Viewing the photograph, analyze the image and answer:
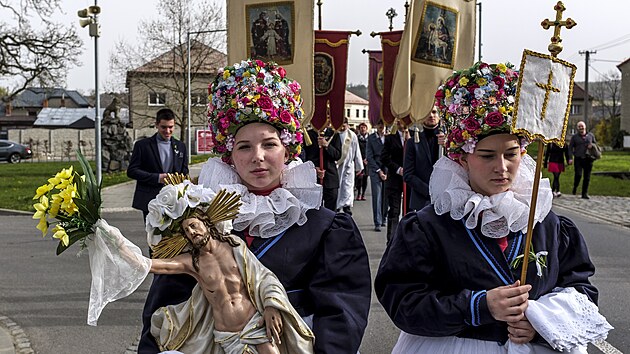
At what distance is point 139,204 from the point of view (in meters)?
8.03

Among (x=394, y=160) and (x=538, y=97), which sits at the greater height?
(x=538, y=97)

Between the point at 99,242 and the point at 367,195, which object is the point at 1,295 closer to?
the point at 99,242

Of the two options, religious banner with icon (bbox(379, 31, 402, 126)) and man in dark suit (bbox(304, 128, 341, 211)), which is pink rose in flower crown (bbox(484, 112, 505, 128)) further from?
man in dark suit (bbox(304, 128, 341, 211))

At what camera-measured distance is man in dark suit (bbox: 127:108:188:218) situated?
26.2ft

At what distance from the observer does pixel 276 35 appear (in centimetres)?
549

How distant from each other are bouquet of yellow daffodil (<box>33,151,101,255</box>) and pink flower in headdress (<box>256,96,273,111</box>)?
772 mm

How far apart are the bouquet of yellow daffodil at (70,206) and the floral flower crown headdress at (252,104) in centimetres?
72

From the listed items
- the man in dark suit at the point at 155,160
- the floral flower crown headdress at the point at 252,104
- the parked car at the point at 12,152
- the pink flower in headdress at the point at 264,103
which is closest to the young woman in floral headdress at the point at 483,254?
the floral flower crown headdress at the point at 252,104

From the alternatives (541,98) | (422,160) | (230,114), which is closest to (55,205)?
(230,114)

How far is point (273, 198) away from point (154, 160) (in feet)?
18.1

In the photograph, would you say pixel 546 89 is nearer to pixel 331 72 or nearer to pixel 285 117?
pixel 285 117

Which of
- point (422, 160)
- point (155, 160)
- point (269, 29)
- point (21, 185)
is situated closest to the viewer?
point (269, 29)

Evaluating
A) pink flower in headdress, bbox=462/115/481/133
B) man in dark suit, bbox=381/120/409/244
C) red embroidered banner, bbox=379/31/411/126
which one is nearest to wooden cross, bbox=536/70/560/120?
pink flower in headdress, bbox=462/115/481/133

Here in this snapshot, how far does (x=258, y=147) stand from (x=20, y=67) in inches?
1101
